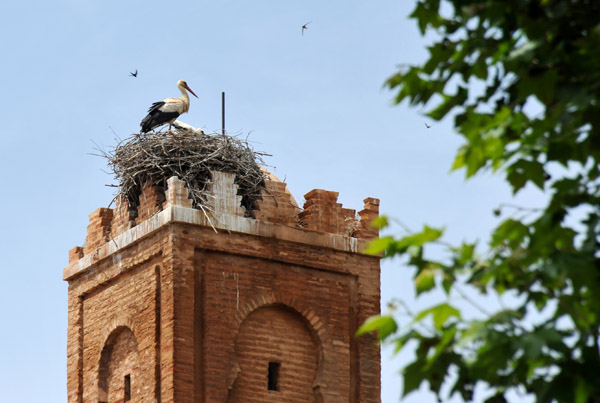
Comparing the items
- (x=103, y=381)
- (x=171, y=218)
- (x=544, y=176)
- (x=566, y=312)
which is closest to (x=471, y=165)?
(x=544, y=176)

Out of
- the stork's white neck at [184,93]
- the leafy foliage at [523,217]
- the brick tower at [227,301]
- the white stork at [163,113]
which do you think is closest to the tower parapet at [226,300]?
the brick tower at [227,301]

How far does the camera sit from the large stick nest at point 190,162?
2142cm

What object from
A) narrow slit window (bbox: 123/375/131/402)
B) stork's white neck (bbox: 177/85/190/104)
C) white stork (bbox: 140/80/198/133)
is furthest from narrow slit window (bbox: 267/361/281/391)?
stork's white neck (bbox: 177/85/190/104)

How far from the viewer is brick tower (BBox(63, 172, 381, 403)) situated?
20.5 meters

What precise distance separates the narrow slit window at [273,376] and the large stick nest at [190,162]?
7.32ft

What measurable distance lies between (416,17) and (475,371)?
1869mm

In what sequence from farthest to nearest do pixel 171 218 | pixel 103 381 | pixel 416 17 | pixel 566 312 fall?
pixel 103 381 → pixel 171 218 → pixel 416 17 → pixel 566 312

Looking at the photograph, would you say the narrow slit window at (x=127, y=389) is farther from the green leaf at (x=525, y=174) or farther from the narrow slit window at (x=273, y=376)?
the green leaf at (x=525, y=174)

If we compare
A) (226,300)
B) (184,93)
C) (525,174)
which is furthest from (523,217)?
(184,93)

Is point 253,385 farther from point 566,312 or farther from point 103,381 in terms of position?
point 566,312

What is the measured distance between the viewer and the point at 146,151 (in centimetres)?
2177

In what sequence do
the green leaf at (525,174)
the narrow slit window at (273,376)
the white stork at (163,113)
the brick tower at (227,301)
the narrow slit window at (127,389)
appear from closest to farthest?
the green leaf at (525,174) < the brick tower at (227,301) < the narrow slit window at (273,376) < the narrow slit window at (127,389) < the white stork at (163,113)

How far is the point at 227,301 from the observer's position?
20875mm

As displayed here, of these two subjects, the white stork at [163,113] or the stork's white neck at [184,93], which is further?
the stork's white neck at [184,93]
